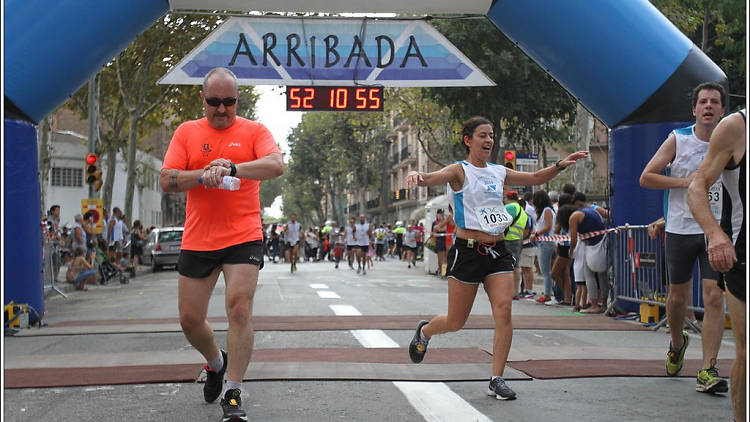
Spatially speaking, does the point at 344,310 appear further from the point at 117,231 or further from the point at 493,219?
the point at 117,231

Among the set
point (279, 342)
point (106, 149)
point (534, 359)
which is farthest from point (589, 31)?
point (106, 149)

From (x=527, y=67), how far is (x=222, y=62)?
1202 centimetres

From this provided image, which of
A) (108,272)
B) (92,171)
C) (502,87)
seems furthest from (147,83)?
(502,87)

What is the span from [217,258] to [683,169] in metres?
3.41

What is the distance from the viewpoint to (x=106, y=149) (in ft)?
109

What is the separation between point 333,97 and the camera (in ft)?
45.0

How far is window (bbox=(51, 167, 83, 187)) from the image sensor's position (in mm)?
50875

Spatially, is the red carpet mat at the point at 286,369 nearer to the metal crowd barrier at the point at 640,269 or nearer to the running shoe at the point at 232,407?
the running shoe at the point at 232,407

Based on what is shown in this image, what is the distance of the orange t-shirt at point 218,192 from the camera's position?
5402 millimetres

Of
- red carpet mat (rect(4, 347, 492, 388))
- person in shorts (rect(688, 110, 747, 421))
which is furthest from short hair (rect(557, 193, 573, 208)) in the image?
person in shorts (rect(688, 110, 747, 421))

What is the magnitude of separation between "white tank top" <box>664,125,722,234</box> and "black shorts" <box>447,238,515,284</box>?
4.34 feet

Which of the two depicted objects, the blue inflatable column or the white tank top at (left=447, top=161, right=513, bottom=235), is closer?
the white tank top at (left=447, top=161, right=513, bottom=235)

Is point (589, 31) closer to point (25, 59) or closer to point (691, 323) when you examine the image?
point (691, 323)

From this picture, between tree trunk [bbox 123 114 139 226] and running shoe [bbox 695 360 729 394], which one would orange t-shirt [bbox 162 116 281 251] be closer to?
running shoe [bbox 695 360 729 394]
